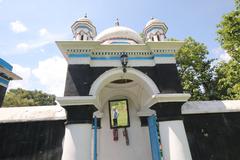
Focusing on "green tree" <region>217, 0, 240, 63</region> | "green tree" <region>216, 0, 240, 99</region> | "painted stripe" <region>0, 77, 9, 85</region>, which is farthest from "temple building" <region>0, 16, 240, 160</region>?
"green tree" <region>217, 0, 240, 63</region>

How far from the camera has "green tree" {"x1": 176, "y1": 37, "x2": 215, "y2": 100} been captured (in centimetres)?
1473

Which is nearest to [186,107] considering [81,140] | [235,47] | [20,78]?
[81,140]

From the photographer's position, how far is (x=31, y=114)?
22.7 feet

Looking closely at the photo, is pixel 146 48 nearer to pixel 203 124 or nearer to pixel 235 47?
pixel 203 124

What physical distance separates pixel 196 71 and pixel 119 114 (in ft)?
35.2

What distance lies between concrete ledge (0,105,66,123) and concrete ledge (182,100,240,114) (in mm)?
5278

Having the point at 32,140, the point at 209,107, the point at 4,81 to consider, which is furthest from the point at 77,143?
the point at 209,107

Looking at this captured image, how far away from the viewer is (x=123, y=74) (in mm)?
6312

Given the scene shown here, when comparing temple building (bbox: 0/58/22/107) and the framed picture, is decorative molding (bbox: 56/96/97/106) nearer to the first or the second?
the framed picture

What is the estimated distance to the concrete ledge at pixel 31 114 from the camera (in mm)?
6645

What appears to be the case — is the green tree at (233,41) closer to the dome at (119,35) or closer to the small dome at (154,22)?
the small dome at (154,22)

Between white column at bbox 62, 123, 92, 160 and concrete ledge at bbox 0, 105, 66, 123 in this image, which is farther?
concrete ledge at bbox 0, 105, 66, 123

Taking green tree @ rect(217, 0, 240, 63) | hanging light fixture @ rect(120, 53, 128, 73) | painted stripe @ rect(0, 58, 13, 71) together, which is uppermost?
green tree @ rect(217, 0, 240, 63)

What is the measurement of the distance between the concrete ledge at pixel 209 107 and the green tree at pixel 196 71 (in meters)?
6.96
